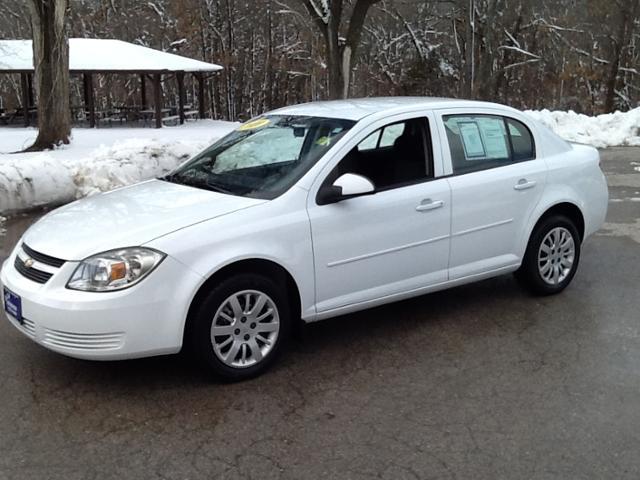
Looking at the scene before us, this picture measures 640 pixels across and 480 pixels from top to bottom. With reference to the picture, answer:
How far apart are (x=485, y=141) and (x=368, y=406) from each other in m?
2.34

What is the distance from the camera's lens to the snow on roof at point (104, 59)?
27.2 meters

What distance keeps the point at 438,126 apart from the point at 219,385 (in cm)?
231

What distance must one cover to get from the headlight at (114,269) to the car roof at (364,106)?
1748 mm

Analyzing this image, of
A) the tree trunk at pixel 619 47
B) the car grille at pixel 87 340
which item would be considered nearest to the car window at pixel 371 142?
the car grille at pixel 87 340

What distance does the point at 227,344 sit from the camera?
13.6 ft

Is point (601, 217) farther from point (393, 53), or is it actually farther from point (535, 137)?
point (393, 53)

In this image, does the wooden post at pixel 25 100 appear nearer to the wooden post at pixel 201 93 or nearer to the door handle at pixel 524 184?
the wooden post at pixel 201 93

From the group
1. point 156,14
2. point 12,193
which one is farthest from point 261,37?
point 12,193

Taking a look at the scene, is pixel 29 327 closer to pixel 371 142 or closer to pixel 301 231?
pixel 301 231

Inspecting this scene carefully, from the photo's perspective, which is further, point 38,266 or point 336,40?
point 336,40

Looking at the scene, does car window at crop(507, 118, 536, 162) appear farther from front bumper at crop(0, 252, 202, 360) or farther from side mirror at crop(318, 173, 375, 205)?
front bumper at crop(0, 252, 202, 360)

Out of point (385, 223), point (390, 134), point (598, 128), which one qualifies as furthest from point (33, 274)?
point (598, 128)

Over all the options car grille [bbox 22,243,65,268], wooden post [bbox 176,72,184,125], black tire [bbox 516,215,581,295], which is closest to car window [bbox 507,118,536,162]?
black tire [bbox 516,215,581,295]

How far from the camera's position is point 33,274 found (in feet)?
13.3
